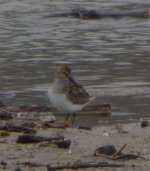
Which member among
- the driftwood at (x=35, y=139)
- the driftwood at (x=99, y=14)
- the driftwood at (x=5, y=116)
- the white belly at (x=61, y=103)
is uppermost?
the driftwood at (x=35, y=139)

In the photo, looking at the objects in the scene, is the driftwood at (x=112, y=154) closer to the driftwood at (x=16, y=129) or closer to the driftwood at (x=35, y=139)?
the driftwood at (x=35, y=139)

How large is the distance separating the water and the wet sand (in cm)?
147

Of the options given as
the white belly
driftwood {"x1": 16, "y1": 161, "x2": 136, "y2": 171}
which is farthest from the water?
driftwood {"x1": 16, "y1": 161, "x2": 136, "y2": 171}

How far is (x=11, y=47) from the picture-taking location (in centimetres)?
Result: 1553

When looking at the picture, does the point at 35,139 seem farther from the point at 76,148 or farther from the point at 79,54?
the point at 79,54

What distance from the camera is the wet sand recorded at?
6.85 meters

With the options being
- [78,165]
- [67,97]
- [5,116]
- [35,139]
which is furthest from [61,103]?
[78,165]

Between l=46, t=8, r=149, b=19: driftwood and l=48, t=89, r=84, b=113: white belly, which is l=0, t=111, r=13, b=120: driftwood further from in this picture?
l=46, t=8, r=149, b=19: driftwood

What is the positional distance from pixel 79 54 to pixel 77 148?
24.7ft

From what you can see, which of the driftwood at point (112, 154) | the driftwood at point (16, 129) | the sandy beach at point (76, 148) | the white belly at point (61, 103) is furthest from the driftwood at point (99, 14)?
the driftwood at point (112, 154)

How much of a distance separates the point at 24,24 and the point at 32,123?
10.3 meters

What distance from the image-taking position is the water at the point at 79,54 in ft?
37.3

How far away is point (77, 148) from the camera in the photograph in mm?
7379

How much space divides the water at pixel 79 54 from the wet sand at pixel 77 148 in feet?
4.81
